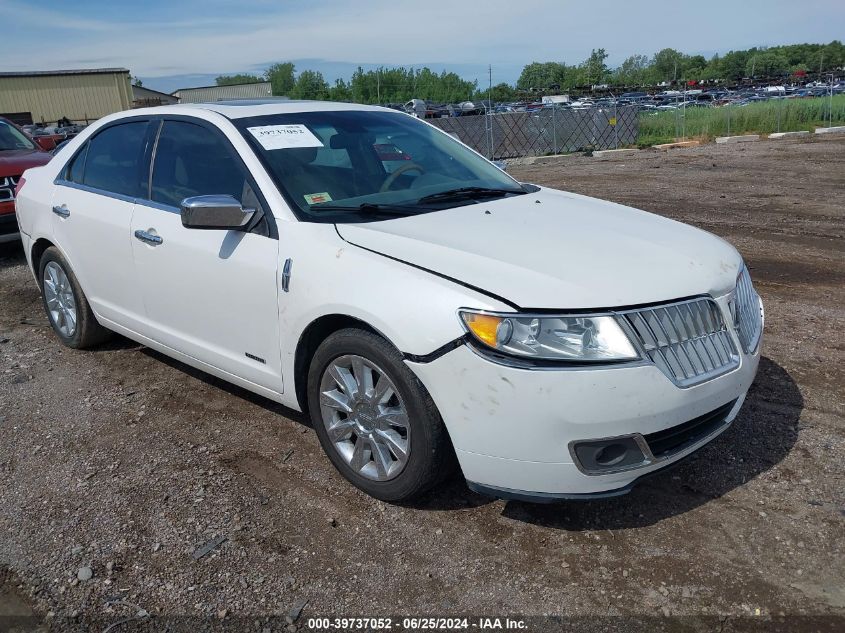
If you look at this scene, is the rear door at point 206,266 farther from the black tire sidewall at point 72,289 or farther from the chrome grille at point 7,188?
the chrome grille at point 7,188

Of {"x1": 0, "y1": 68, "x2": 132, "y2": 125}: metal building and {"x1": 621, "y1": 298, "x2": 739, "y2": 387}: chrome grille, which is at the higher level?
{"x1": 0, "y1": 68, "x2": 132, "y2": 125}: metal building

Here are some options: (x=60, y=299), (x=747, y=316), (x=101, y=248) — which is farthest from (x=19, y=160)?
(x=747, y=316)

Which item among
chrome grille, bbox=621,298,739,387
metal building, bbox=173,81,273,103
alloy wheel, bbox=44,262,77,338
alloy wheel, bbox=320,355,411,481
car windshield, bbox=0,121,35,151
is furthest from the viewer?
metal building, bbox=173,81,273,103

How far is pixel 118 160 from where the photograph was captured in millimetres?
4562

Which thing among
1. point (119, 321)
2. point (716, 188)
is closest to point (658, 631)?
point (119, 321)

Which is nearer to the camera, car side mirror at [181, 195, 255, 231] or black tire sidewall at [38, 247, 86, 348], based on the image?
car side mirror at [181, 195, 255, 231]

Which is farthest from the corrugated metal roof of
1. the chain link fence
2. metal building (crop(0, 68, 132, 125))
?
the chain link fence

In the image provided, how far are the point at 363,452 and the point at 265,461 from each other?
0.72 m

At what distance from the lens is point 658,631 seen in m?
2.46

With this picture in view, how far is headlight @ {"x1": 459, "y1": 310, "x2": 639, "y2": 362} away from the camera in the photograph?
2639mm

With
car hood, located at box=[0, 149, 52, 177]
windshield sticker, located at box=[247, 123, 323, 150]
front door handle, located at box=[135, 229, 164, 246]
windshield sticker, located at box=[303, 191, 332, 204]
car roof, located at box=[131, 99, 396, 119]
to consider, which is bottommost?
front door handle, located at box=[135, 229, 164, 246]

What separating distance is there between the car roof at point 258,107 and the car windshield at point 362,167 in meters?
0.07

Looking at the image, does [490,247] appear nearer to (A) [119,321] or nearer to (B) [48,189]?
(A) [119,321]

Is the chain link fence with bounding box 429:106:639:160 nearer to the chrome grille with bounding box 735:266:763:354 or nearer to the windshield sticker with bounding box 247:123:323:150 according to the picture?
the windshield sticker with bounding box 247:123:323:150
